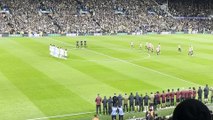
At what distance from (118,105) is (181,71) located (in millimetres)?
16387

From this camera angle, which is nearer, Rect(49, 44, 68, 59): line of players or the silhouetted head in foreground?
the silhouetted head in foreground

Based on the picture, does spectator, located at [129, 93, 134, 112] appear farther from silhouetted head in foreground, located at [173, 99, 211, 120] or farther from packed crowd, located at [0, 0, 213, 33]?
packed crowd, located at [0, 0, 213, 33]

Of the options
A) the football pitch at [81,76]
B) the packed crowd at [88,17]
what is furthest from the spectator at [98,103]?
the packed crowd at [88,17]

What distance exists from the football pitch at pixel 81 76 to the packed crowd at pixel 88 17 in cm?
2437

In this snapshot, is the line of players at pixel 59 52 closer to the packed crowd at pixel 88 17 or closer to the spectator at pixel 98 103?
the spectator at pixel 98 103

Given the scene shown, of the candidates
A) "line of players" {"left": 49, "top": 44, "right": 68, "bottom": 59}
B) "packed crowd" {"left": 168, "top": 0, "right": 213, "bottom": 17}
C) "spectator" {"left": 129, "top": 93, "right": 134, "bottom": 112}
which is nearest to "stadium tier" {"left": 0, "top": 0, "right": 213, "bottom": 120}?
"spectator" {"left": 129, "top": 93, "right": 134, "bottom": 112}

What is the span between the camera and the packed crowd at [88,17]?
3041 inches

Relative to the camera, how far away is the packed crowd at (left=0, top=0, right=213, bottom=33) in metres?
77.2

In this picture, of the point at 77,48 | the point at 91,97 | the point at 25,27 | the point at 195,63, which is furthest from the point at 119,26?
the point at 91,97

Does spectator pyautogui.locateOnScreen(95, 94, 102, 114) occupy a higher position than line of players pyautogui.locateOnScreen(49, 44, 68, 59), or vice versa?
line of players pyautogui.locateOnScreen(49, 44, 68, 59)

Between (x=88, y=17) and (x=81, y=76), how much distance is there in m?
53.2

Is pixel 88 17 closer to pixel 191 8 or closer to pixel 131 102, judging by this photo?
pixel 191 8

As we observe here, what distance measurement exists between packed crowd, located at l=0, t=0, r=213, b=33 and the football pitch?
24.4 m

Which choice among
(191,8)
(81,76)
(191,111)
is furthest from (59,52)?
(191,8)
